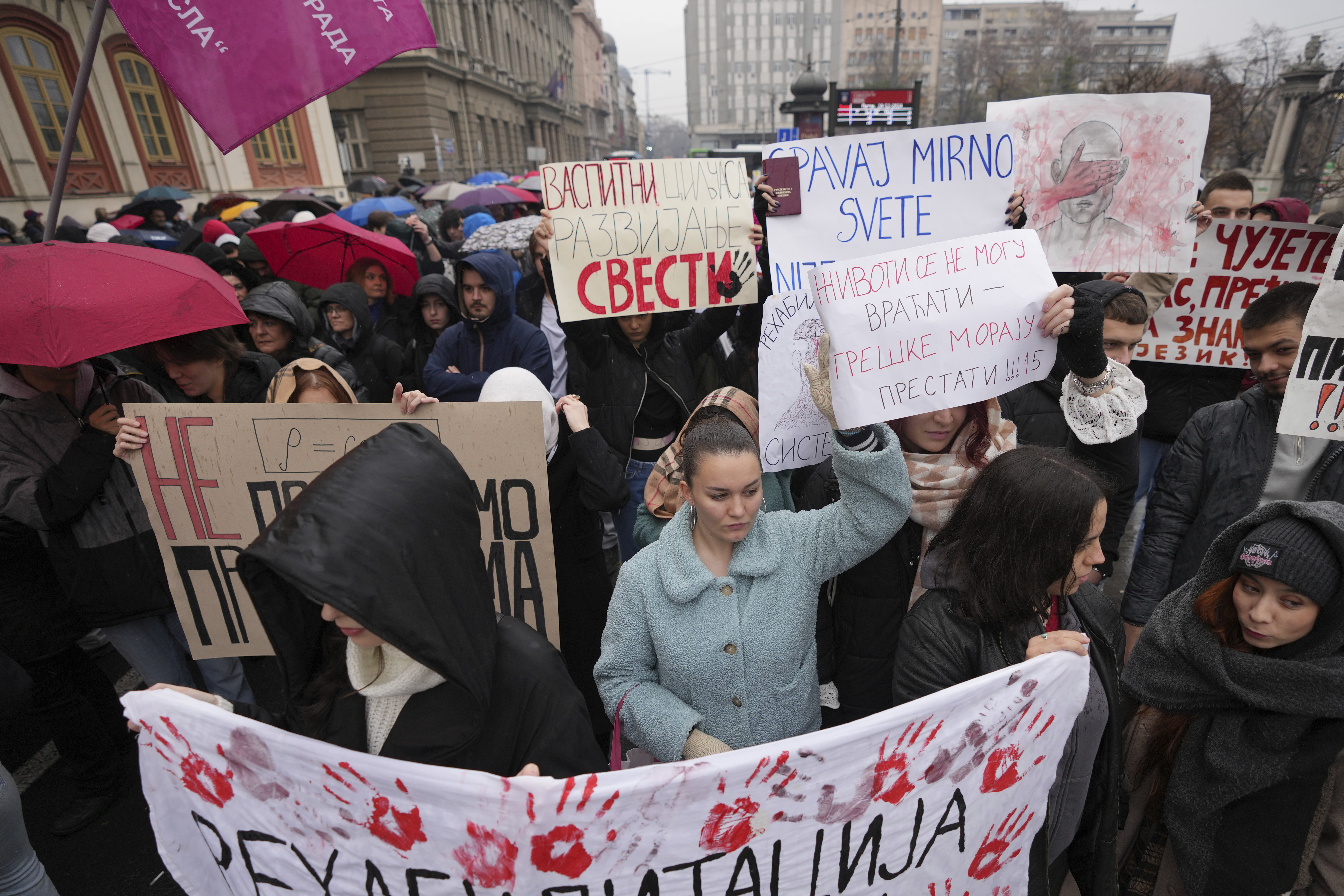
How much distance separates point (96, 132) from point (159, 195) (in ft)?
21.8

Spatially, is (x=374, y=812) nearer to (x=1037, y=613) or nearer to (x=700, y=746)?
(x=700, y=746)

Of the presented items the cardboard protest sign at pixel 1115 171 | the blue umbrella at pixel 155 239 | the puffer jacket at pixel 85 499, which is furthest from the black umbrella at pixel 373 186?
the cardboard protest sign at pixel 1115 171

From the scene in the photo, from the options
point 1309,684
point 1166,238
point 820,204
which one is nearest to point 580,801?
point 1309,684

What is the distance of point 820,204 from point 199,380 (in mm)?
2671

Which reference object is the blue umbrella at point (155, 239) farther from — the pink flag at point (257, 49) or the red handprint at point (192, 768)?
the red handprint at point (192, 768)

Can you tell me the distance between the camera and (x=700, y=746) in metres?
1.64

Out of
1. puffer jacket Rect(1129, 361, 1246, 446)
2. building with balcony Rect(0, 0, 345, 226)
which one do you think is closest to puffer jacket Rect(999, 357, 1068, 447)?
puffer jacket Rect(1129, 361, 1246, 446)

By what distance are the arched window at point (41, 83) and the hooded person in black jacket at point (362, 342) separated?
15732 mm

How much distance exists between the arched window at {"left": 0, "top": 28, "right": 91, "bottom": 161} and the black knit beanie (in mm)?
20368

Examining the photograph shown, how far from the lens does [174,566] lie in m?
2.38

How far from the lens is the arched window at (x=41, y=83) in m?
13.9

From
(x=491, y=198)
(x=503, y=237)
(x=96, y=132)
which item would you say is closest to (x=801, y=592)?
(x=503, y=237)

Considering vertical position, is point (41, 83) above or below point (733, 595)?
above

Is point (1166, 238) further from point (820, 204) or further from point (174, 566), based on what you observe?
point (174, 566)
